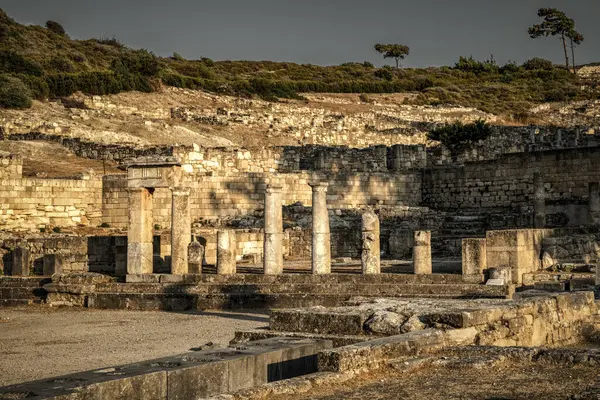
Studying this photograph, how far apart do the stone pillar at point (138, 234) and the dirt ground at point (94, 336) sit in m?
1.95

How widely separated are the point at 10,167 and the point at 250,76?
52.3 meters

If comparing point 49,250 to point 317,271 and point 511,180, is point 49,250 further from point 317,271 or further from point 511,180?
point 511,180

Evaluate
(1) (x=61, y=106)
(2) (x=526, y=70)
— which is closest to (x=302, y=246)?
(1) (x=61, y=106)

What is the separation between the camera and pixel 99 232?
27594 millimetres

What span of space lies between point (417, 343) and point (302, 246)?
1791 centimetres

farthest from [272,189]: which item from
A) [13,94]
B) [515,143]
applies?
[13,94]

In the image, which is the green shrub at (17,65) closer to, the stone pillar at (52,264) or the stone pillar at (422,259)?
the stone pillar at (52,264)

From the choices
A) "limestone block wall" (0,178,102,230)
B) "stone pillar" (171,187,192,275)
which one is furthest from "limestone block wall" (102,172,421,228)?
"stone pillar" (171,187,192,275)

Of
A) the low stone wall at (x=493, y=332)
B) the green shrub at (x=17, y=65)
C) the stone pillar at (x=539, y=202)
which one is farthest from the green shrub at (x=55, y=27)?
the low stone wall at (x=493, y=332)

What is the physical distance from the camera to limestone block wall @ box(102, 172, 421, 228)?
2901 cm

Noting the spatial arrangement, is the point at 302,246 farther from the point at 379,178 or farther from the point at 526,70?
the point at 526,70

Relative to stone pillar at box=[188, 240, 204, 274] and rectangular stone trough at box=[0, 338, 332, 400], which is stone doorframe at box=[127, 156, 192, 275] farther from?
rectangular stone trough at box=[0, 338, 332, 400]

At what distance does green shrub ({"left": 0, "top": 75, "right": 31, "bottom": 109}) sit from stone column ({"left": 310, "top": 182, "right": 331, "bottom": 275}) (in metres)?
28.7

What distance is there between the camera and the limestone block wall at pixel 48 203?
1102 inches
